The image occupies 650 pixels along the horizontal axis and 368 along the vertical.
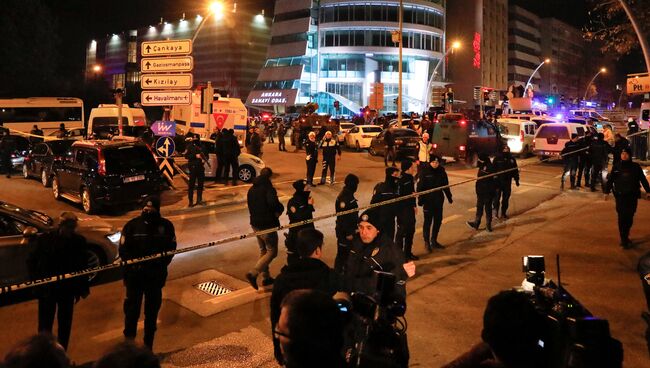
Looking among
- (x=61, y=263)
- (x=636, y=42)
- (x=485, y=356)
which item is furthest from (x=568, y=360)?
(x=636, y=42)

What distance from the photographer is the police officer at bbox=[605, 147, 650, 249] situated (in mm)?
9219

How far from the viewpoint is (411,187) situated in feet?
29.3

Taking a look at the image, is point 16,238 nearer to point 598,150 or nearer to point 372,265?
point 372,265

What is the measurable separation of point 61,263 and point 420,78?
79.0m

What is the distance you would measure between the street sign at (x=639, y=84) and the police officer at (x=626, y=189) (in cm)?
738

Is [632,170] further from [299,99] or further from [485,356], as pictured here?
[299,99]

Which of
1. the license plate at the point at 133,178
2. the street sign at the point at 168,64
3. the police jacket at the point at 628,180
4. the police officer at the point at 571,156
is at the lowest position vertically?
the license plate at the point at 133,178

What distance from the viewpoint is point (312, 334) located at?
2.23 metres

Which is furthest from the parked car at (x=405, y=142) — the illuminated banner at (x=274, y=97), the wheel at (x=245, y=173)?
Result: the illuminated banner at (x=274, y=97)

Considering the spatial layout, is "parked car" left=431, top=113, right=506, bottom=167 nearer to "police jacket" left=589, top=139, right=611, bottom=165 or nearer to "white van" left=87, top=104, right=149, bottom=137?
"police jacket" left=589, top=139, right=611, bottom=165

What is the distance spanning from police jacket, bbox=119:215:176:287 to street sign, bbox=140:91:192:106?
9.70 m

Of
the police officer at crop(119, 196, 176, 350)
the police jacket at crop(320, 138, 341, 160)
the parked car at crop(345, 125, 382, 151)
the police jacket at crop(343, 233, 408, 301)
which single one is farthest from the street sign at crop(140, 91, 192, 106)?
the parked car at crop(345, 125, 382, 151)

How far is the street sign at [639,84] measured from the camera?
15.5 metres

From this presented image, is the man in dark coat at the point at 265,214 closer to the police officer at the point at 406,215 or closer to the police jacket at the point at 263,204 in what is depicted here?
the police jacket at the point at 263,204
